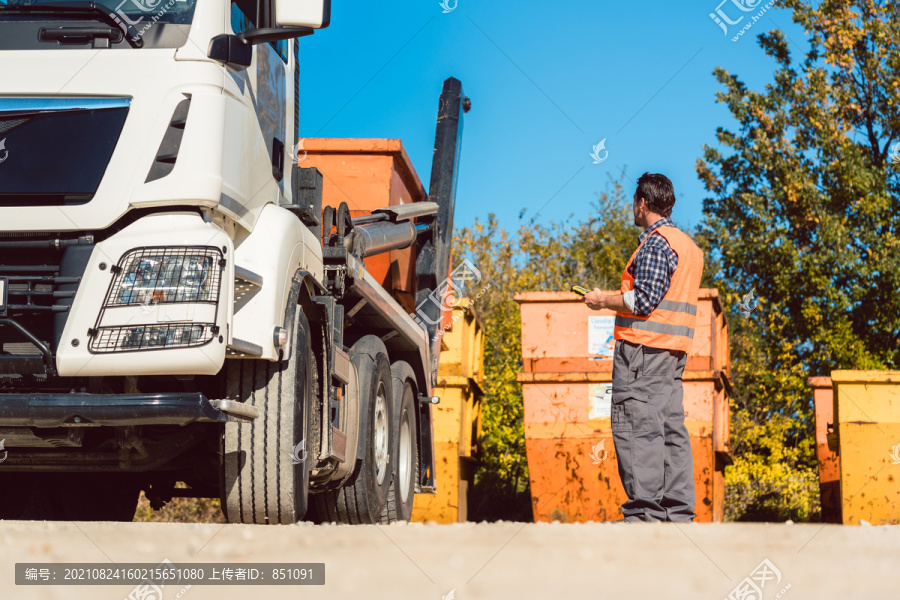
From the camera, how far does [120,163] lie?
3926mm

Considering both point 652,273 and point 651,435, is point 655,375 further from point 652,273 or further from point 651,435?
point 652,273

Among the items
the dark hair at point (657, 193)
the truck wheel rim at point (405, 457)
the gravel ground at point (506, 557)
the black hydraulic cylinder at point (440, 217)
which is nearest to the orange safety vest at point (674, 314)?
the dark hair at point (657, 193)

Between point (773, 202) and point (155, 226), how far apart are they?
12375 millimetres

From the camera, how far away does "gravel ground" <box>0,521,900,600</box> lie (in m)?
2.55

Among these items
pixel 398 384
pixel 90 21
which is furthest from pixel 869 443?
pixel 90 21

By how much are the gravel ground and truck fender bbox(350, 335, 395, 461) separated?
174cm

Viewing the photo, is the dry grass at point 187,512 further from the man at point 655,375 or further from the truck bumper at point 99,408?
the truck bumper at point 99,408

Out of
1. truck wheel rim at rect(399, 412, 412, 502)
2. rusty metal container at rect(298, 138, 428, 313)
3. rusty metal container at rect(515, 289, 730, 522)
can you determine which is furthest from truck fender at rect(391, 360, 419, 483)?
rusty metal container at rect(515, 289, 730, 522)

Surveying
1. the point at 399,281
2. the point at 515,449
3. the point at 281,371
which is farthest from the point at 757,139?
the point at 281,371

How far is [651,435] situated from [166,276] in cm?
208

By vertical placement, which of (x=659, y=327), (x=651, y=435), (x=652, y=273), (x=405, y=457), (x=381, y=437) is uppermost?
(x=652, y=273)

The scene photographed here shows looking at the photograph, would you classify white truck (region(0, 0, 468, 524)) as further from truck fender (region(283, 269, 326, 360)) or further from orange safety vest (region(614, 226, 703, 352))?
orange safety vest (region(614, 226, 703, 352))

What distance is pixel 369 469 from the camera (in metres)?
5.69

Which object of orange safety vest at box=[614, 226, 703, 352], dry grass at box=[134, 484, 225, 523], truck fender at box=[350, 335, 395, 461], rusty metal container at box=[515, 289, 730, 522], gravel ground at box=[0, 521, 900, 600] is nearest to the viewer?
gravel ground at box=[0, 521, 900, 600]
